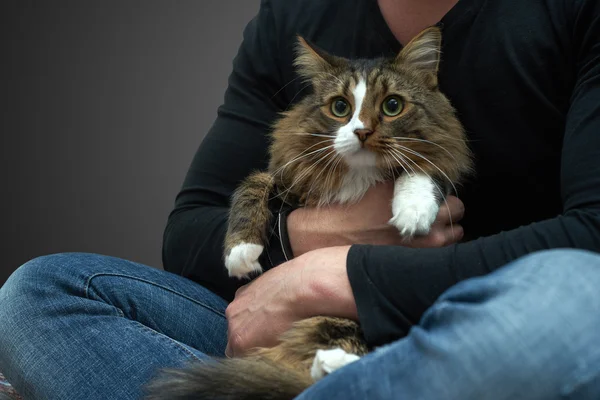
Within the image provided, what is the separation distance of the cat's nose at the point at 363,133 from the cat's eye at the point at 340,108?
14 cm

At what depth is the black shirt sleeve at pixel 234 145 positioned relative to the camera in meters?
1.79

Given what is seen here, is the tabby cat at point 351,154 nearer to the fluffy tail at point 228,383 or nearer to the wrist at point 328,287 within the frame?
the wrist at point 328,287

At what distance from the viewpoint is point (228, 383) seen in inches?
41.9

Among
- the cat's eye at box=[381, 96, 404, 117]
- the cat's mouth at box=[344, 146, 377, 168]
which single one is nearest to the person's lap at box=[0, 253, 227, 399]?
the cat's mouth at box=[344, 146, 377, 168]

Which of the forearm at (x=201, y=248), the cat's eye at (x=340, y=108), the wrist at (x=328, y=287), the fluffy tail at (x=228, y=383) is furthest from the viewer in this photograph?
the forearm at (x=201, y=248)

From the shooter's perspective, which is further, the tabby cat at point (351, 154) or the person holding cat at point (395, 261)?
the tabby cat at point (351, 154)

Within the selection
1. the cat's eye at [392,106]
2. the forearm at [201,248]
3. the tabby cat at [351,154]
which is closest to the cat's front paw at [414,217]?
the tabby cat at [351,154]

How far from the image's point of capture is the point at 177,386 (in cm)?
106

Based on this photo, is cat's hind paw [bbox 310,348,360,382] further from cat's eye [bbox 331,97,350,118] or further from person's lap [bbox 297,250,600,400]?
cat's eye [bbox 331,97,350,118]

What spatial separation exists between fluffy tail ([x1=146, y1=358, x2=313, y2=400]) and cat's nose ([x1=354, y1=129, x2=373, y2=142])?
0.53m

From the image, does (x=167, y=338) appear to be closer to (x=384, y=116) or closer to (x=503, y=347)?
(x=384, y=116)

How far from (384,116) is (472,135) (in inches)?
9.8

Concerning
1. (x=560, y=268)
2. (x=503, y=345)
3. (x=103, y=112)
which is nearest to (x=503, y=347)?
(x=503, y=345)

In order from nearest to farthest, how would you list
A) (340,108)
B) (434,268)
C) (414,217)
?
(434,268)
(414,217)
(340,108)
